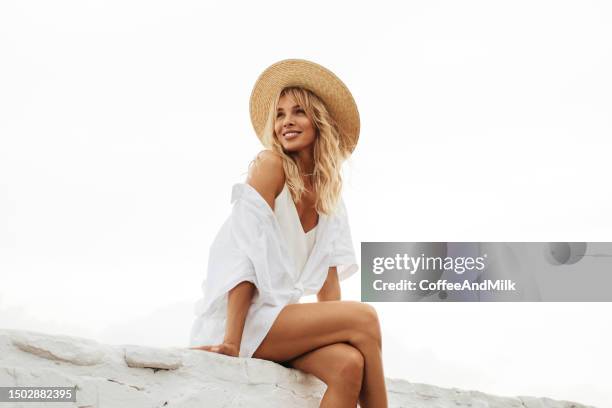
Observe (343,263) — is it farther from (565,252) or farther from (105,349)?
(565,252)

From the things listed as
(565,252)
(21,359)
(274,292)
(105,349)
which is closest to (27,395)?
(21,359)

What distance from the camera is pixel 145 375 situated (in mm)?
2133

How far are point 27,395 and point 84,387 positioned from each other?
0.16 meters

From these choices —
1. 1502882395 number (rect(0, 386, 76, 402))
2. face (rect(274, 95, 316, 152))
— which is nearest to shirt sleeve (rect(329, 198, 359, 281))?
face (rect(274, 95, 316, 152))

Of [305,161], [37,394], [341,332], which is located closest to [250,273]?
[341,332]

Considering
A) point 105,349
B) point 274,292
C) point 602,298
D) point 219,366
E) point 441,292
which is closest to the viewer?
point 105,349

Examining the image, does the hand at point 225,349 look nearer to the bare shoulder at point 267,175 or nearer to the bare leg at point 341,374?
the bare leg at point 341,374

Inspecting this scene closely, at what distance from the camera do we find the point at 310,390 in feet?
8.36

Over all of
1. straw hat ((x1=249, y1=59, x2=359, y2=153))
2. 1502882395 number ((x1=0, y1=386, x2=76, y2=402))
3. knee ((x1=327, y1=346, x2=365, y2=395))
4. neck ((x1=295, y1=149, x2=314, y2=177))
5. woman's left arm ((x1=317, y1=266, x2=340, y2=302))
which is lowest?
1502882395 number ((x1=0, y1=386, x2=76, y2=402))

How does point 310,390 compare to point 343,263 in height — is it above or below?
below

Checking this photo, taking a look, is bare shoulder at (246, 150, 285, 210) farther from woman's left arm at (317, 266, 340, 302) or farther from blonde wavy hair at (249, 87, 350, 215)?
woman's left arm at (317, 266, 340, 302)

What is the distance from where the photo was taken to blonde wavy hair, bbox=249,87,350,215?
8.70ft

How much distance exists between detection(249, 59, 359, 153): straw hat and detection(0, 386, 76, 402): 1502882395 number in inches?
61.8

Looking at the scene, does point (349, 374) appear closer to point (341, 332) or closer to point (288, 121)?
point (341, 332)
